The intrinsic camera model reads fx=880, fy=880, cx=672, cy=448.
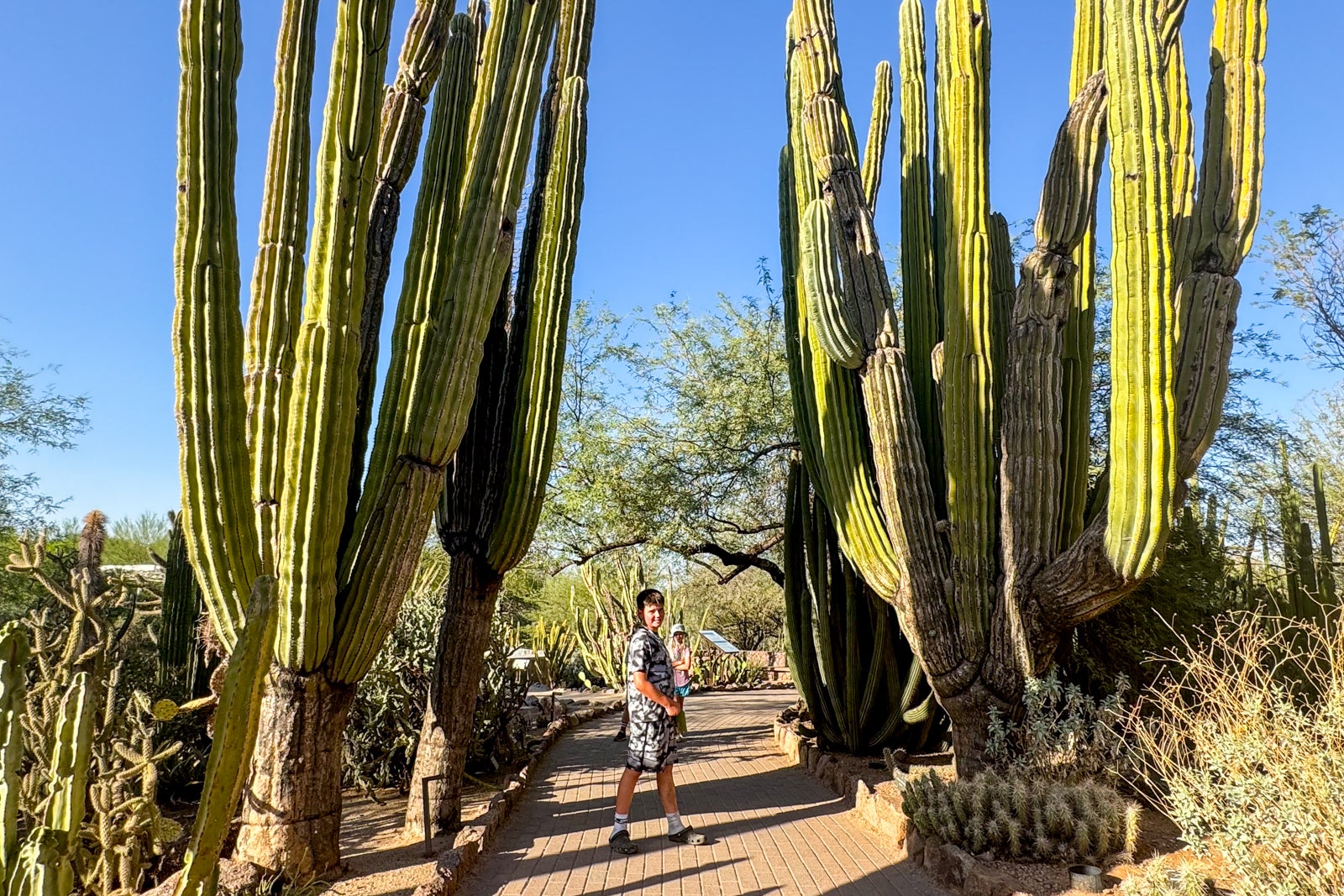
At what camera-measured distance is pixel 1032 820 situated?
442cm

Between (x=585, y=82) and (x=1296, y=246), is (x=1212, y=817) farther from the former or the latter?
(x=1296, y=246)

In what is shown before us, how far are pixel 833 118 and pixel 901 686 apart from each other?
4.61 metres

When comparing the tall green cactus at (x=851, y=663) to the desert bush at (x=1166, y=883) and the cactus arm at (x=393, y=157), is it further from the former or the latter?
the cactus arm at (x=393, y=157)

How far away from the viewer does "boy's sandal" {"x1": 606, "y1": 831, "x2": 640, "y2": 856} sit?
491 cm

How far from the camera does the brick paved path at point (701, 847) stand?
4.36m

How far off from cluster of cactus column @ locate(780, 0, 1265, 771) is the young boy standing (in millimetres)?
1775

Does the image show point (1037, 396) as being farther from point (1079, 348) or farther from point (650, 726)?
point (650, 726)

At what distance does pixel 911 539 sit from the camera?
575 cm

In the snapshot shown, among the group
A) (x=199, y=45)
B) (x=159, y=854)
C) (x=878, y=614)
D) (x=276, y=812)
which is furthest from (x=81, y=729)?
(x=878, y=614)

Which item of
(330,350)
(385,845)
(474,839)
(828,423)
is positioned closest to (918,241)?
(828,423)

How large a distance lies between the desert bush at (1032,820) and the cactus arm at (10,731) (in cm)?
394

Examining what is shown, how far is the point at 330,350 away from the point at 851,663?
510 centimetres

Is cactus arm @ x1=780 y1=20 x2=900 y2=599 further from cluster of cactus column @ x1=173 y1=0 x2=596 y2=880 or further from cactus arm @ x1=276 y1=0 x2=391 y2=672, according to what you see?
cactus arm @ x1=276 y1=0 x2=391 y2=672

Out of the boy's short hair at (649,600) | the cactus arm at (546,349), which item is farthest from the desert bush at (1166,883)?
the cactus arm at (546,349)
